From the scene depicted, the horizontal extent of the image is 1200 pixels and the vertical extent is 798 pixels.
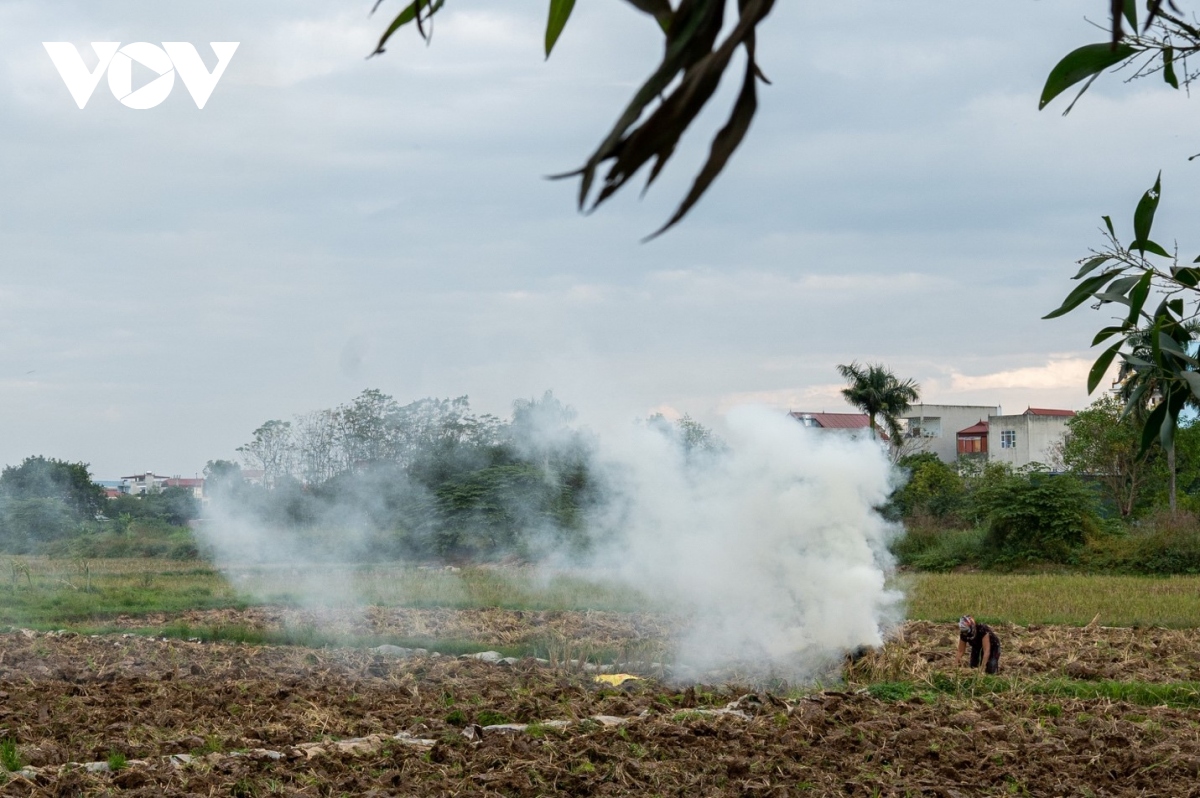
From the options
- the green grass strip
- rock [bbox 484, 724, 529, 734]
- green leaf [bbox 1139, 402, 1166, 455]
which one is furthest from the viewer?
the green grass strip

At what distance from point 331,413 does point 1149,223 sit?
2372 cm

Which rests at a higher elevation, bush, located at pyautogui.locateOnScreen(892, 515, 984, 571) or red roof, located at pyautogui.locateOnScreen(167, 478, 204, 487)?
red roof, located at pyautogui.locateOnScreen(167, 478, 204, 487)

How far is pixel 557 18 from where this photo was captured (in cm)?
172

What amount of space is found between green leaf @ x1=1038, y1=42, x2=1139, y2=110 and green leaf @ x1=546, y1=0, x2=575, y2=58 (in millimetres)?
1338

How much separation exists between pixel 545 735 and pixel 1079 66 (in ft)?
22.6

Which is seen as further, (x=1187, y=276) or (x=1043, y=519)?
(x=1043, y=519)

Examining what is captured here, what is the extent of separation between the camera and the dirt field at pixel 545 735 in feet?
23.1

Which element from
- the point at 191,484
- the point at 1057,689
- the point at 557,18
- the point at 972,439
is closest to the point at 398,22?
the point at 557,18

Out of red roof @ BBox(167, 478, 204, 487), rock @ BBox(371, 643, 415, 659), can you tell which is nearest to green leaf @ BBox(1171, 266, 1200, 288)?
rock @ BBox(371, 643, 415, 659)

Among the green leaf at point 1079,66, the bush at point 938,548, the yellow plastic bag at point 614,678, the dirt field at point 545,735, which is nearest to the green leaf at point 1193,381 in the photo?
the green leaf at point 1079,66

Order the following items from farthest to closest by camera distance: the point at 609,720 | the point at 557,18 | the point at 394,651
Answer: the point at 394,651 → the point at 609,720 → the point at 557,18

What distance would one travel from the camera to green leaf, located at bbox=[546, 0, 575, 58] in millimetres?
1721

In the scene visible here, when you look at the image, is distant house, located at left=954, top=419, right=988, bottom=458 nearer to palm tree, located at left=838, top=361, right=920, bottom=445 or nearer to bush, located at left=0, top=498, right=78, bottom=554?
palm tree, located at left=838, top=361, right=920, bottom=445

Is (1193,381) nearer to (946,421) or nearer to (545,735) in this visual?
(545,735)
